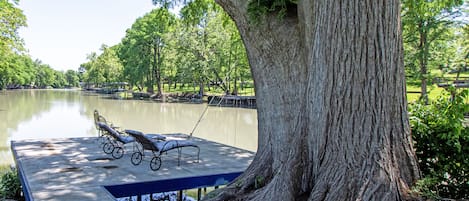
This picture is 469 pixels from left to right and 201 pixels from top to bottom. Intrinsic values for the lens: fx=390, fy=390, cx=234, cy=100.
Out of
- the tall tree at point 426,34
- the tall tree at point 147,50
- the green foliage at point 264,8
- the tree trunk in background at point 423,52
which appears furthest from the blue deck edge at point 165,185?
the tall tree at point 147,50

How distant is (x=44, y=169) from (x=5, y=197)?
1.09 m

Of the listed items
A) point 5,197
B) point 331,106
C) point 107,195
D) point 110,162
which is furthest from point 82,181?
point 331,106

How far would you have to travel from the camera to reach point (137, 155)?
7.61 m

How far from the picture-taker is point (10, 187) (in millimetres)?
6703

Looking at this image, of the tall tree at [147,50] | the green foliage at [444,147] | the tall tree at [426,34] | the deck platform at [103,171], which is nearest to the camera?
the green foliage at [444,147]

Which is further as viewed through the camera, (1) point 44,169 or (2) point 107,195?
(1) point 44,169

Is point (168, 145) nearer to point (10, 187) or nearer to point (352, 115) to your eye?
point (10, 187)

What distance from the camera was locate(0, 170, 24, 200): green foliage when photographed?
6.56m

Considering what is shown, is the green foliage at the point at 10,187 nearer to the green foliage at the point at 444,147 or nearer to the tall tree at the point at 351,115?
the tall tree at the point at 351,115

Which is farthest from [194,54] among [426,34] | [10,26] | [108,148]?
[108,148]

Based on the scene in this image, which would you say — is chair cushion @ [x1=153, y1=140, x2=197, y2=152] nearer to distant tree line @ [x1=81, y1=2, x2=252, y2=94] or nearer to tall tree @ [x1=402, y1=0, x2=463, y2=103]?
tall tree @ [x1=402, y1=0, x2=463, y2=103]

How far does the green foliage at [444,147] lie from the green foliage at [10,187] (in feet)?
20.5

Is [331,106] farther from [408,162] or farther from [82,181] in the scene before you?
[82,181]

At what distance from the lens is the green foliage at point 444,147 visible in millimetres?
3463
